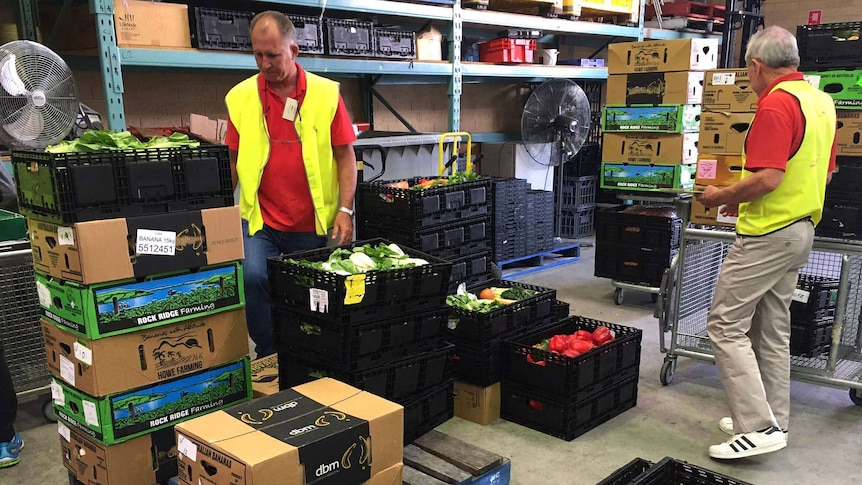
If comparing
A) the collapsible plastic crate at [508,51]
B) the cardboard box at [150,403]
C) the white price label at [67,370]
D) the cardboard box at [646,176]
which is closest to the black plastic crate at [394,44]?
the collapsible plastic crate at [508,51]

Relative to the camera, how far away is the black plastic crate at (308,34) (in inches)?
186

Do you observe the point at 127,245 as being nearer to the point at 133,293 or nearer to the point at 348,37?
the point at 133,293

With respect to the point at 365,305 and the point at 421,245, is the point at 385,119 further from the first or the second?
the point at 365,305

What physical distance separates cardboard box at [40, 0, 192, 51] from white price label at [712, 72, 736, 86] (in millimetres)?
3242

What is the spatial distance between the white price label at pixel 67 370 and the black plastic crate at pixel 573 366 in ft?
6.23

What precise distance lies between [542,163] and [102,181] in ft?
18.0

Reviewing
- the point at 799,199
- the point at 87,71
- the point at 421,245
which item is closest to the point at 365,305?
the point at 421,245

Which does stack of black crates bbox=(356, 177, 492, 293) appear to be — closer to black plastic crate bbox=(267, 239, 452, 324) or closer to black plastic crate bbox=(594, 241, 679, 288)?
black plastic crate bbox=(267, 239, 452, 324)

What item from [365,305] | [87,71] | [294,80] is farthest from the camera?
[87,71]

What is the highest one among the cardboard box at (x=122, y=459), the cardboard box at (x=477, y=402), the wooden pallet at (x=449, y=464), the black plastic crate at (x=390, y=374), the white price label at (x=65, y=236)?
the white price label at (x=65, y=236)

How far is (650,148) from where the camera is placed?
18.6 ft

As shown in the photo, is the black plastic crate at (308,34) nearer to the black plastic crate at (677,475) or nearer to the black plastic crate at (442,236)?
the black plastic crate at (442,236)

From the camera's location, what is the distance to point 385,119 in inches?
281

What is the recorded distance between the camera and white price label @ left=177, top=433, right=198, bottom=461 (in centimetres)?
194
